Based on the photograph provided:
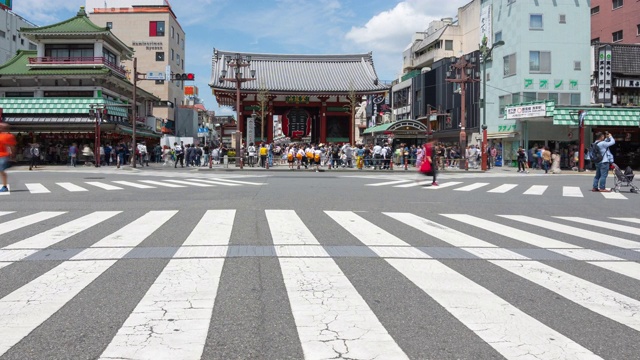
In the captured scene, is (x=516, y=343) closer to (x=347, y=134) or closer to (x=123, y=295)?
(x=123, y=295)

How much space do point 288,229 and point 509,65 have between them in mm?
34580

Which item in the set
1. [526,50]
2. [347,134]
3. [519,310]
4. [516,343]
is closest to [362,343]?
[516,343]

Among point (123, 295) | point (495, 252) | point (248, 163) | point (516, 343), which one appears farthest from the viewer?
point (248, 163)

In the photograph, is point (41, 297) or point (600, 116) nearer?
point (41, 297)

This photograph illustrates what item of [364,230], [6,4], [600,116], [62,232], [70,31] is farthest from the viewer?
[6,4]

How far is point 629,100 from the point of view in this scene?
116 ft

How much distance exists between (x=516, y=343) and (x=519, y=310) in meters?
0.78

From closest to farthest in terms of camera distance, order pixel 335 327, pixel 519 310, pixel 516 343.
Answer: pixel 516 343 → pixel 335 327 → pixel 519 310

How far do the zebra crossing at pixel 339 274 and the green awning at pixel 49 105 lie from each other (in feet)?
91.7

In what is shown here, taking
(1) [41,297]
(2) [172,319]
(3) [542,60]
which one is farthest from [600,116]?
(1) [41,297]

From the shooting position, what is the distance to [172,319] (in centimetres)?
372

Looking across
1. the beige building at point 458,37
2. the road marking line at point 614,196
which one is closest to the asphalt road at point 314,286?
the road marking line at point 614,196

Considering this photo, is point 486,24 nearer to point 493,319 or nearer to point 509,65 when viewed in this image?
point 509,65

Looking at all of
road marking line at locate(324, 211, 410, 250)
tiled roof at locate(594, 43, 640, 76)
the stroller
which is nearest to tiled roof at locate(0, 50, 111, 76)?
road marking line at locate(324, 211, 410, 250)
